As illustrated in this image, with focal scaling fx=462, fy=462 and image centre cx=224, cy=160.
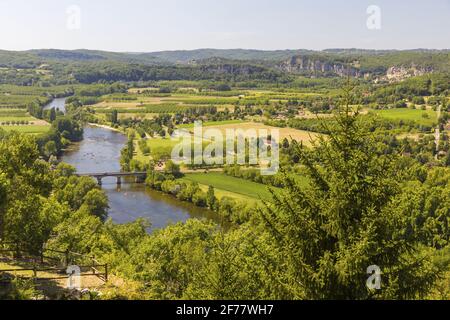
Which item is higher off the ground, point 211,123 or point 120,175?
point 211,123

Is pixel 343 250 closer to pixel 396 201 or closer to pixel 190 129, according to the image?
pixel 396 201

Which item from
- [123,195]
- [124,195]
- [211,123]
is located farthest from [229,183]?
[211,123]

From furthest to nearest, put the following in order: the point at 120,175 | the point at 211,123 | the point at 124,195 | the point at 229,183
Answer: the point at 211,123
the point at 120,175
the point at 229,183
the point at 124,195

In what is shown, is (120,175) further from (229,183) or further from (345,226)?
(345,226)

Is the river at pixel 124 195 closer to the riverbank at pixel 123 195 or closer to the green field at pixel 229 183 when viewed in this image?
the riverbank at pixel 123 195

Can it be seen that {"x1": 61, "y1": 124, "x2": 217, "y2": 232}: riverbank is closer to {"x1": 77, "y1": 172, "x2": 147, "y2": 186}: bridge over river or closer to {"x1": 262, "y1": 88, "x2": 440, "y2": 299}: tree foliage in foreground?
{"x1": 77, "y1": 172, "x2": 147, "y2": 186}: bridge over river

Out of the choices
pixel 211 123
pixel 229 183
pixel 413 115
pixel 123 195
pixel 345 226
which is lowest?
pixel 123 195

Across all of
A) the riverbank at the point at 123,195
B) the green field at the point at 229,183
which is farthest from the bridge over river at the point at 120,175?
the green field at the point at 229,183
